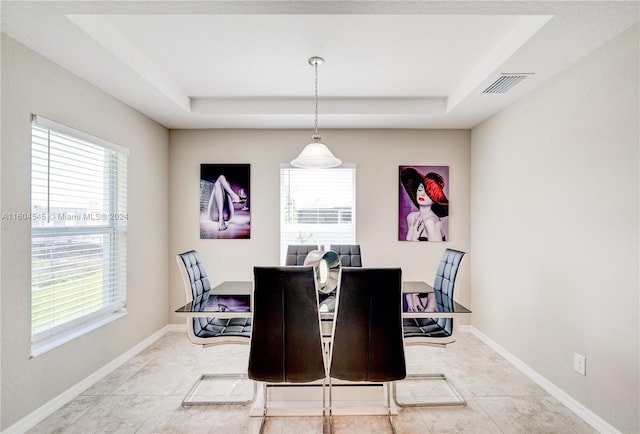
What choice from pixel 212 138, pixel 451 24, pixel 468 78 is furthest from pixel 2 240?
pixel 468 78

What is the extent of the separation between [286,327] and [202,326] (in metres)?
0.97

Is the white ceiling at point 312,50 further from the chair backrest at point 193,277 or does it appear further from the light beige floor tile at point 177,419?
the light beige floor tile at point 177,419

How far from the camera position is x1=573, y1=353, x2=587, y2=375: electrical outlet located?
2312 millimetres

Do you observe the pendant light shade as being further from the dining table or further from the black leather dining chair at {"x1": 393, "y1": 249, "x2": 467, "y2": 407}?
the black leather dining chair at {"x1": 393, "y1": 249, "x2": 467, "y2": 407}

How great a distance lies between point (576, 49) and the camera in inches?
86.7

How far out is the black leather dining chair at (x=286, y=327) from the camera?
1.86 m

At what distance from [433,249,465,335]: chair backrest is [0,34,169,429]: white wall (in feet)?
8.75

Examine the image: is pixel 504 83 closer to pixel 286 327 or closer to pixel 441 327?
pixel 441 327

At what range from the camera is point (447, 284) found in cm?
268

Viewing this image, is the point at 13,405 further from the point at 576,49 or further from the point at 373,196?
the point at 576,49

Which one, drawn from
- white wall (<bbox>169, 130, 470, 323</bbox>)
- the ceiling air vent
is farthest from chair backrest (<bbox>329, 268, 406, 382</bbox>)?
white wall (<bbox>169, 130, 470, 323</bbox>)

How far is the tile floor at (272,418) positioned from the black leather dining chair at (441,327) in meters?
0.08

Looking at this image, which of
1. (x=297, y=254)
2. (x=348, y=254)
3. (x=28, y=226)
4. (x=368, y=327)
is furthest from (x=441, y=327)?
(x=28, y=226)

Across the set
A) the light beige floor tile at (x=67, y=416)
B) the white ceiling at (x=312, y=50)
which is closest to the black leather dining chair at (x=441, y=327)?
the white ceiling at (x=312, y=50)
